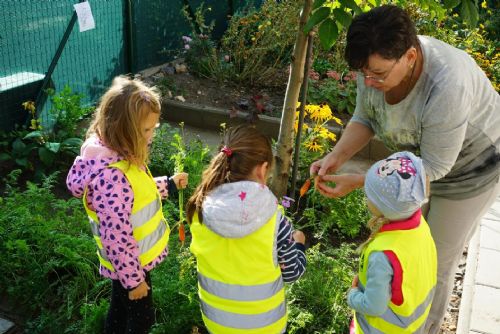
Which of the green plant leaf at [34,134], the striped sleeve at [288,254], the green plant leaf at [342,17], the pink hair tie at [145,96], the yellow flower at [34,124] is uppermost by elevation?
the green plant leaf at [342,17]

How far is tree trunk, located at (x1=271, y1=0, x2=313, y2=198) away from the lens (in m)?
3.38

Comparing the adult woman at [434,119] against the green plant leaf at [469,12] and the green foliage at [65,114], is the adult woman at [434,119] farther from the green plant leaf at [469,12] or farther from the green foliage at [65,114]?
the green foliage at [65,114]

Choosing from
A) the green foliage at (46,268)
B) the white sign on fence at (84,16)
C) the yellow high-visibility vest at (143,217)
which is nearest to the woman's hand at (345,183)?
the yellow high-visibility vest at (143,217)

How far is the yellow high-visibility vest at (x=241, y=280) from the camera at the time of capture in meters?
2.04

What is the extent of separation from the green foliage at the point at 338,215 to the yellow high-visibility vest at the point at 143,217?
160cm

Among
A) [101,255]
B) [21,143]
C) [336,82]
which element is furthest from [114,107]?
[336,82]

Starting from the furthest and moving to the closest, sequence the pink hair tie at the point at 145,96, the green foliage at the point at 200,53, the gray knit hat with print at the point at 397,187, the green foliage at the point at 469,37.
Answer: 1. the green foliage at the point at 469,37
2. the green foliage at the point at 200,53
3. the pink hair tie at the point at 145,96
4. the gray knit hat with print at the point at 397,187

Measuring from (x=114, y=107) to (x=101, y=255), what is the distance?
730 mm

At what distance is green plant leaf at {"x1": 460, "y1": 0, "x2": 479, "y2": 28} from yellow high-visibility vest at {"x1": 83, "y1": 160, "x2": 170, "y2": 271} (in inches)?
66.6

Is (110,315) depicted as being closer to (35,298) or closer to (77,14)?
(35,298)

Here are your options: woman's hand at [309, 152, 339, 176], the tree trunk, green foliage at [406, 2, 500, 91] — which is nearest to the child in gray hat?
woman's hand at [309, 152, 339, 176]

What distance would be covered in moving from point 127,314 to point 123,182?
2.46 feet

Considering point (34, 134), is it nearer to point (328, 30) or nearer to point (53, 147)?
point (53, 147)

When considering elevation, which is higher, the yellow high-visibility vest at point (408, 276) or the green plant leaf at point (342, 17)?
the green plant leaf at point (342, 17)
